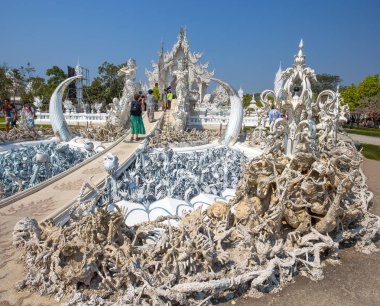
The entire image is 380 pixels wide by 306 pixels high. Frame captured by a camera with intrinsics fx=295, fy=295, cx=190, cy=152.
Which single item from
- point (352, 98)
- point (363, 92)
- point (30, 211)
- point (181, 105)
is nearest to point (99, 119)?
point (181, 105)

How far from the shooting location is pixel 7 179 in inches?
305

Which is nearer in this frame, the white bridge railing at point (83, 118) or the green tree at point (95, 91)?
the white bridge railing at point (83, 118)

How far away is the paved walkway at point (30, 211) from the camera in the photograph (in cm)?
342

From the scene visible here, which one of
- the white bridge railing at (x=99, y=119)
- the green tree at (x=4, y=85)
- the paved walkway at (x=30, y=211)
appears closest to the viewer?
the paved walkway at (x=30, y=211)

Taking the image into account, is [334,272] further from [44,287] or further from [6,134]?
[6,134]

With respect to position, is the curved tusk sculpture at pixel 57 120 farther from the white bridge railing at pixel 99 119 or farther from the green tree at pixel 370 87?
the green tree at pixel 370 87

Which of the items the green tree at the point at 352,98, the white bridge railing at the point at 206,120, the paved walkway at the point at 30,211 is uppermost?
the green tree at the point at 352,98

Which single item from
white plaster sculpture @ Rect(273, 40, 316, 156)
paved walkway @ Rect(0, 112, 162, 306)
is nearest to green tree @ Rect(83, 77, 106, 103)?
paved walkway @ Rect(0, 112, 162, 306)

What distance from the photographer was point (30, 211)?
5355mm

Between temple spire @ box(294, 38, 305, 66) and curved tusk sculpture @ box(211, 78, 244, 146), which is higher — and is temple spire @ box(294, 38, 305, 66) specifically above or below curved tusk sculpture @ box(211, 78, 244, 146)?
above

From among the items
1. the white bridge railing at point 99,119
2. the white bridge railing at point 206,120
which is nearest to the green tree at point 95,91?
the white bridge railing at point 99,119

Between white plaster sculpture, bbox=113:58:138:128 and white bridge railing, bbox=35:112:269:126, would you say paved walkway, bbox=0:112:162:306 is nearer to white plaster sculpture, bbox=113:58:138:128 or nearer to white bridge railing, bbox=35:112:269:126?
white plaster sculpture, bbox=113:58:138:128

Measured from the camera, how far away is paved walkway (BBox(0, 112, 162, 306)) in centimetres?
342

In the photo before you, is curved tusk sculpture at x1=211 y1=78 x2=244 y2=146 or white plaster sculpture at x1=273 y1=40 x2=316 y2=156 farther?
curved tusk sculpture at x1=211 y1=78 x2=244 y2=146
